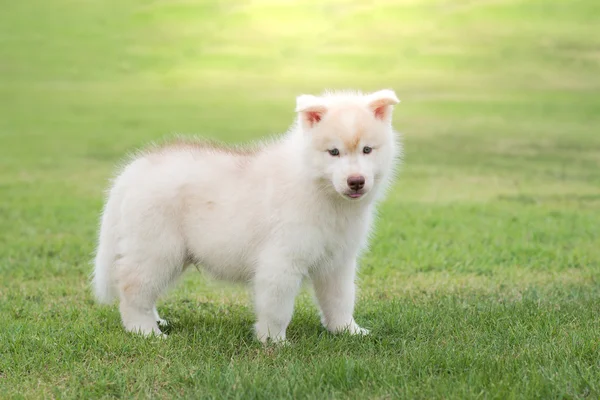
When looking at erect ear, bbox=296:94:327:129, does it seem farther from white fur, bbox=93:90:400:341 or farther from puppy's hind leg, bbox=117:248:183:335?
puppy's hind leg, bbox=117:248:183:335

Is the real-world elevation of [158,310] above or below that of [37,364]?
below

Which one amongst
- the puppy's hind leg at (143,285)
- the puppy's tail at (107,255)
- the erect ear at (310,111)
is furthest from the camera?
the puppy's tail at (107,255)

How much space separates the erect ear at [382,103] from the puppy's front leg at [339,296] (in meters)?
1.07

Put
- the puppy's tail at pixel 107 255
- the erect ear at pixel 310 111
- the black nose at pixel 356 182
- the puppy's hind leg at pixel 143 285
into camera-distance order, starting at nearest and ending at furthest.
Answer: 1. the black nose at pixel 356 182
2. the erect ear at pixel 310 111
3. the puppy's hind leg at pixel 143 285
4. the puppy's tail at pixel 107 255

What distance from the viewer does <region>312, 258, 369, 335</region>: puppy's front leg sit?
5.86m

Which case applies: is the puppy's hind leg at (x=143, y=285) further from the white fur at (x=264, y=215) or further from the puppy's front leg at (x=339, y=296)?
the puppy's front leg at (x=339, y=296)

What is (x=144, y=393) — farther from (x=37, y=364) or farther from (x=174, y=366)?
(x=37, y=364)

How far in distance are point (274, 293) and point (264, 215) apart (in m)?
0.52

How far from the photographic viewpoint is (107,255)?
6145 mm

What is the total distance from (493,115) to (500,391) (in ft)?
57.2

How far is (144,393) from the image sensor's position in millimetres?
4707

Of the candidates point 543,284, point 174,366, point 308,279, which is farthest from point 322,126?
point 543,284

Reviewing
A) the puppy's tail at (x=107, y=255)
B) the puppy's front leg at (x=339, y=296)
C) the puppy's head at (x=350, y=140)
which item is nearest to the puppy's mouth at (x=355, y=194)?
the puppy's head at (x=350, y=140)

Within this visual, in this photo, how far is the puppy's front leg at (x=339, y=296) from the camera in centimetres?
586
